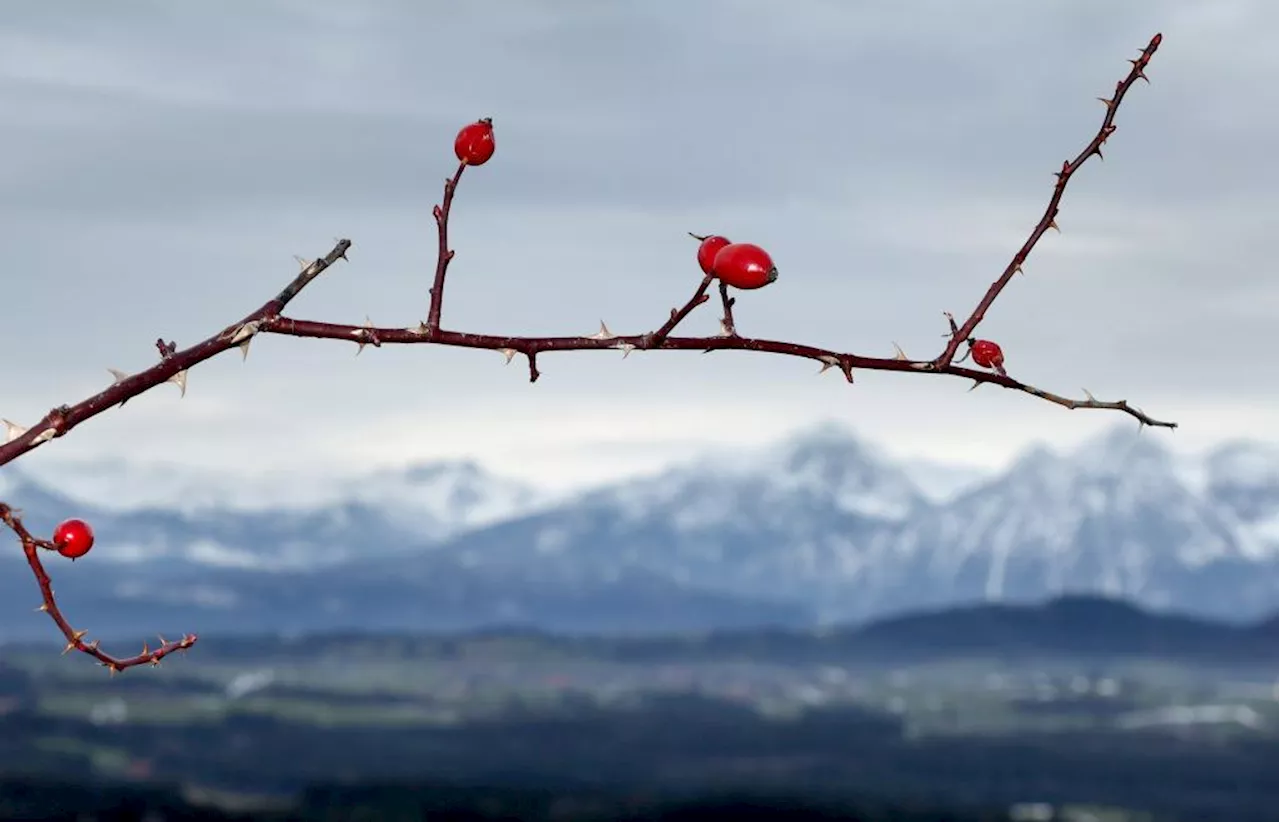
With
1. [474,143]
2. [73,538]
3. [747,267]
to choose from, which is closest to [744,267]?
[747,267]

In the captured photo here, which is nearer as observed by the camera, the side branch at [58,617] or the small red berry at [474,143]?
the side branch at [58,617]

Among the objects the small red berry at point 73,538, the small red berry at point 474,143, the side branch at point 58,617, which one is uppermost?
the small red berry at point 474,143

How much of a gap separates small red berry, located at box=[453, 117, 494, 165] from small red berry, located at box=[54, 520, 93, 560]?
1.76 m

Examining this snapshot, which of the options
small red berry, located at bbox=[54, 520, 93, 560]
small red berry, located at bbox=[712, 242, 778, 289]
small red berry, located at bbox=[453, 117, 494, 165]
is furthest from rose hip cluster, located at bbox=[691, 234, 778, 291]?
small red berry, located at bbox=[54, 520, 93, 560]

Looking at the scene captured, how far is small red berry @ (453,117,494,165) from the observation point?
5207 millimetres

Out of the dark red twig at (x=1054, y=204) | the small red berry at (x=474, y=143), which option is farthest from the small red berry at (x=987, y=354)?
the small red berry at (x=474, y=143)

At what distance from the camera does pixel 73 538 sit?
519cm

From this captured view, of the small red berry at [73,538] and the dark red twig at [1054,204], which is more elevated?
the dark red twig at [1054,204]

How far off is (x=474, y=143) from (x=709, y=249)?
0.88 meters

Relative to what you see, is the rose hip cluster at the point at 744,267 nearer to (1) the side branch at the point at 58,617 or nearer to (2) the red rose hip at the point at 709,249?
(2) the red rose hip at the point at 709,249

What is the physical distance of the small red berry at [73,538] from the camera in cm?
511

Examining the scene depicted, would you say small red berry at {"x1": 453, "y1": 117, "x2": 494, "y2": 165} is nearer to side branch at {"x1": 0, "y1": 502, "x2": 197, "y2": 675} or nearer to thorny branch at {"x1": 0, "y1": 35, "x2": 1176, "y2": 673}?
thorny branch at {"x1": 0, "y1": 35, "x2": 1176, "y2": 673}

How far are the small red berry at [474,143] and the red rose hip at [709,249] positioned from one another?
2.65 ft

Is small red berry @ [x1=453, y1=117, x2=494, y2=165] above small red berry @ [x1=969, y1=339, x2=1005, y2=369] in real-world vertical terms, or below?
above
